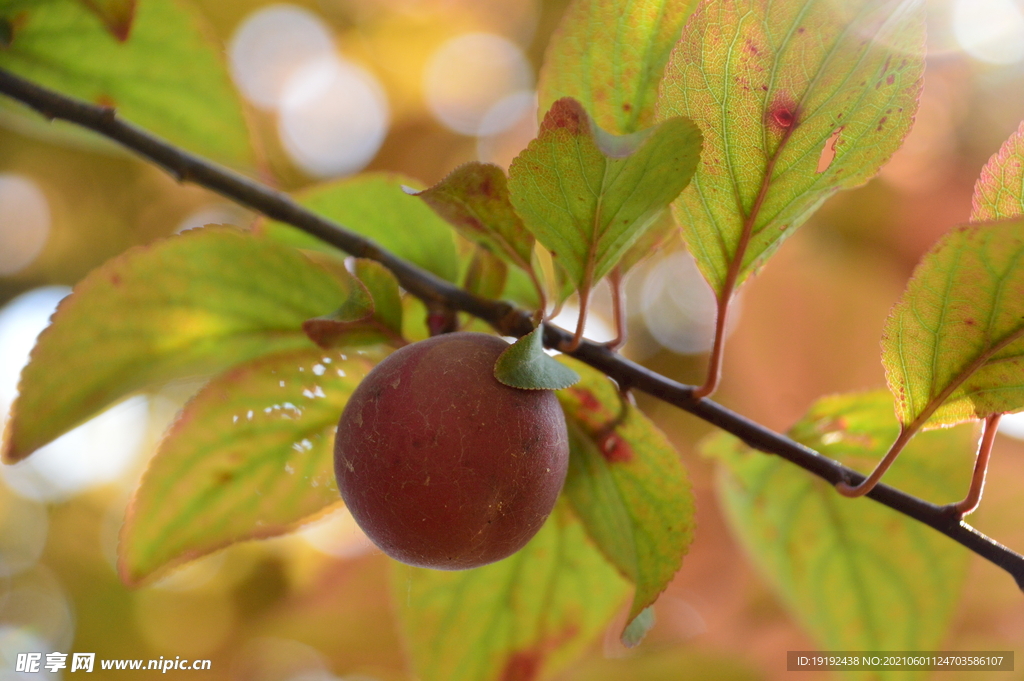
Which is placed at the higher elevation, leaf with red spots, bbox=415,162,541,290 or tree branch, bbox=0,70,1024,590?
leaf with red spots, bbox=415,162,541,290

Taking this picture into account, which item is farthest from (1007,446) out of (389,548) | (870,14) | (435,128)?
(435,128)

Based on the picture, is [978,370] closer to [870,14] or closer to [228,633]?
[870,14]

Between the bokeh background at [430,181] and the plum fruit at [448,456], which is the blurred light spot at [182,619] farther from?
the plum fruit at [448,456]

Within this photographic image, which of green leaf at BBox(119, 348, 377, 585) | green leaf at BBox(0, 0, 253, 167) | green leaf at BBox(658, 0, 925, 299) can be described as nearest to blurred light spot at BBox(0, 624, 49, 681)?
green leaf at BBox(119, 348, 377, 585)

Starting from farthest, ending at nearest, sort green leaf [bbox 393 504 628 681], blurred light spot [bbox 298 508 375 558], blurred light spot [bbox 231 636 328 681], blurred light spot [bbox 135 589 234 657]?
1. blurred light spot [bbox 135 589 234 657]
2. blurred light spot [bbox 231 636 328 681]
3. blurred light spot [bbox 298 508 375 558]
4. green leaf [bbox 393 504 628 681]

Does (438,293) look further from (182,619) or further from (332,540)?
(182,619)

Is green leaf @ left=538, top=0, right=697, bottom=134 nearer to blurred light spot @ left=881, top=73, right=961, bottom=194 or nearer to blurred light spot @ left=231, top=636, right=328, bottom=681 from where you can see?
blurred light spot @ left=881, top=73, right=961, bottom=194

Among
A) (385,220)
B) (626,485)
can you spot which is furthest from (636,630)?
(385,220)
